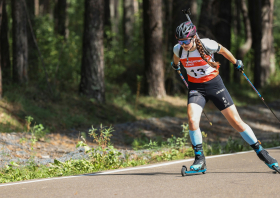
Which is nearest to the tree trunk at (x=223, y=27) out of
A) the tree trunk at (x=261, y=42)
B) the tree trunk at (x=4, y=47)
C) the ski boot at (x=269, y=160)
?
the tree trunk at (x=261, y=42)

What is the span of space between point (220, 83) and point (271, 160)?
4.83ft

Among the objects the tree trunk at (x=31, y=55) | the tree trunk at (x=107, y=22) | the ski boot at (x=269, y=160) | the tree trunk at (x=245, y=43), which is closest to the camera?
the ski boot at (x=269, y=160)

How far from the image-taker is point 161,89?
18.0 meters

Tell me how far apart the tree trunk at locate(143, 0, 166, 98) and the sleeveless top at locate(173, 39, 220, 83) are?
1116 centimetres

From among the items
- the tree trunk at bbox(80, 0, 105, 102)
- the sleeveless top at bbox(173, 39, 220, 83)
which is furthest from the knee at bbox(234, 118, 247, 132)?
the tree trunk at bbox(80, 0, 105, 102)

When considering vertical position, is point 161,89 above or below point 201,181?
above

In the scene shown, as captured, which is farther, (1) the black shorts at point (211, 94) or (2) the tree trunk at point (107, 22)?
(2) the tree trunk at point (107, 22)

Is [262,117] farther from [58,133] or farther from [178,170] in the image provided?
[178,170]

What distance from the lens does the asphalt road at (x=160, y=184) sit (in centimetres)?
529

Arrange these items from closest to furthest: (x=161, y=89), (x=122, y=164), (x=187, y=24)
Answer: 1. (x=187, y=24)
2. (x=122, y=164)
3. (x=161, y=89)

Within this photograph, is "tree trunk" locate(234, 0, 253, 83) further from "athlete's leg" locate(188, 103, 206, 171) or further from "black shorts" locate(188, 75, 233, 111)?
"athlete's leg" locate(188, 103, 206, 171)

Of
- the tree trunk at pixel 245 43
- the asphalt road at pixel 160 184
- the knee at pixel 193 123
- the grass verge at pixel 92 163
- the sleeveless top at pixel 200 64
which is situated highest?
the tree trunk at pixel 245 43

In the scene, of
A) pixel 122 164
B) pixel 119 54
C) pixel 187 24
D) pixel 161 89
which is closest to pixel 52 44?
pixel 119 54

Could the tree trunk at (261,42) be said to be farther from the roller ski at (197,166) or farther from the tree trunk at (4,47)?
the roller ski at (197,166)
